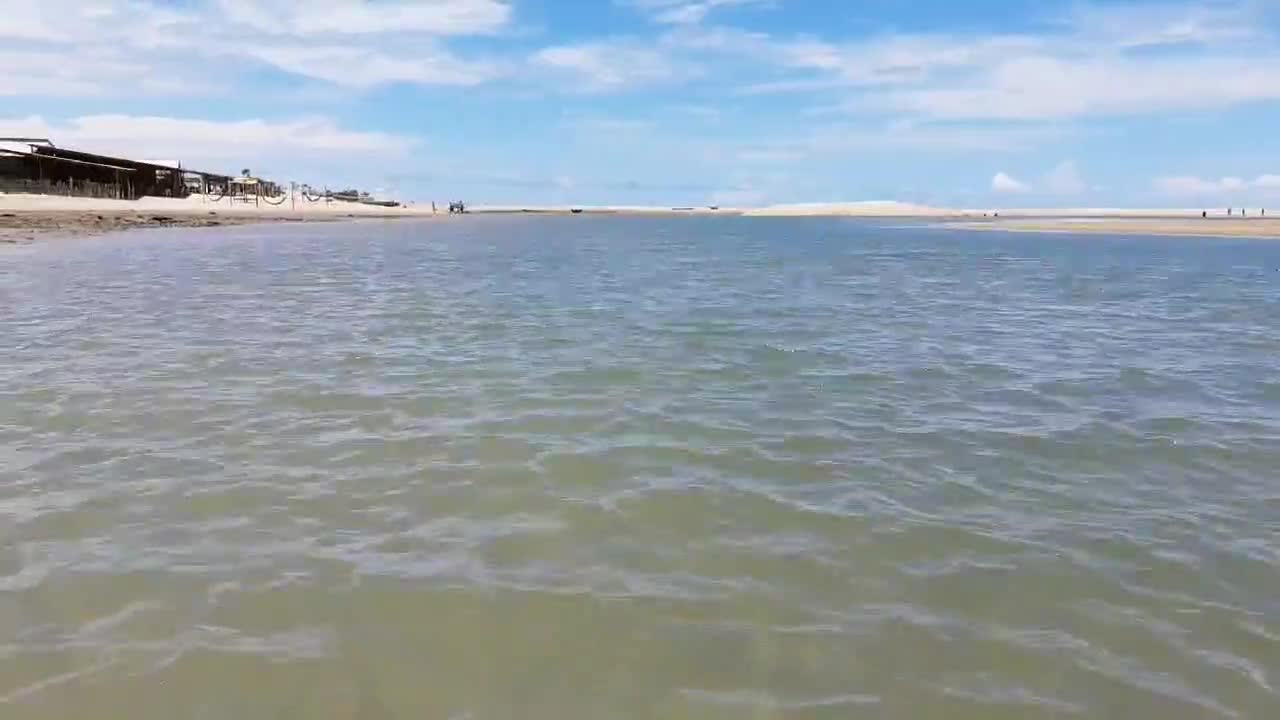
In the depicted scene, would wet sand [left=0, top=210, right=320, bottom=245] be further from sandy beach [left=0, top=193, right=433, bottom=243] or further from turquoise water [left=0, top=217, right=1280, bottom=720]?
turquoise water [left=0, top=217, right=1280, bottom=720]

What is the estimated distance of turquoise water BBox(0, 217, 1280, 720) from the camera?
475 centimetres

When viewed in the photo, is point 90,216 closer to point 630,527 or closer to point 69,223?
point 69,223

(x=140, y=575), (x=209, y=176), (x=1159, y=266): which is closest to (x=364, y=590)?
(x=140, y=575)

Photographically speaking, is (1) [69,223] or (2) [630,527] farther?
(1) [69,223]

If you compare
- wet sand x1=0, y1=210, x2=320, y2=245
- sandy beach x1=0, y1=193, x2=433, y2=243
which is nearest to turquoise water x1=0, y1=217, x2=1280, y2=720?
wet sand x1=0, y1=210, x2=320, y2=245

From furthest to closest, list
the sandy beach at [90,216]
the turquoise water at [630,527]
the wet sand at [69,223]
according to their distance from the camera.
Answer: the sandy beach at [90,216], the wet sand at [69,223], the turquoise water at [630,527]

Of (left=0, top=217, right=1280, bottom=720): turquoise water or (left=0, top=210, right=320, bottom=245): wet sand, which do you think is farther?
(left=0, top=210, right=320, bottom=245): wet sand

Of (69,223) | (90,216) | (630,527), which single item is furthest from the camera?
(90,216)

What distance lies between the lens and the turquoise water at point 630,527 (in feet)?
15.6

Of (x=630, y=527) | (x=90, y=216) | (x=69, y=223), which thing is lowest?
(x=630, y=527)

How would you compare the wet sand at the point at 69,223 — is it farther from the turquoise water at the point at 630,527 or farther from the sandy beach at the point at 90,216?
the turquoise water at the point at 630,527

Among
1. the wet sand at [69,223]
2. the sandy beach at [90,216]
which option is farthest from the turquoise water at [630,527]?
the sandy beach at [90,216]

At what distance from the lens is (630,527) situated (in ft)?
22.6

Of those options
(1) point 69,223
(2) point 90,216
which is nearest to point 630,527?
(1) point 69,223
